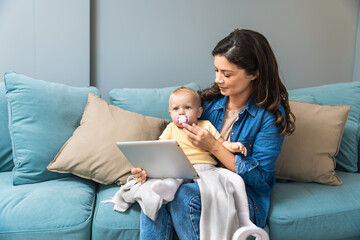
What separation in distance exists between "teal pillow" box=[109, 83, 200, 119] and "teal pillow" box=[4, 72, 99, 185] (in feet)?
0.95

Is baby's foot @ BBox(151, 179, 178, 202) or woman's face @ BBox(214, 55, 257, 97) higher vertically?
woman's face @ BBox(214, 55, 257, 97)

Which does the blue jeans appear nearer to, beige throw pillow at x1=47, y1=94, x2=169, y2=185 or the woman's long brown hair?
beige throw pillow at x1=47, y1=94, x2=169, y2=185

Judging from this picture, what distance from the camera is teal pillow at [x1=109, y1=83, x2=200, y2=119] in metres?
2.01

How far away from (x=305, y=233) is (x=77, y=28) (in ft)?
6.01

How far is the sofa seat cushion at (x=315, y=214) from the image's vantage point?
4.91 feet

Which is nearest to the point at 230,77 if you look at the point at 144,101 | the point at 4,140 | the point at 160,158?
the point at 160,158

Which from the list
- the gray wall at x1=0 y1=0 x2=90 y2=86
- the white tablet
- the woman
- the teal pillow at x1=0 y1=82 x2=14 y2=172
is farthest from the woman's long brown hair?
the teal pillow at x1=0 y1=82 x2=14 y2=172

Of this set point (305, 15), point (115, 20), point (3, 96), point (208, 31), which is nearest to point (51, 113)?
point (3, 96)

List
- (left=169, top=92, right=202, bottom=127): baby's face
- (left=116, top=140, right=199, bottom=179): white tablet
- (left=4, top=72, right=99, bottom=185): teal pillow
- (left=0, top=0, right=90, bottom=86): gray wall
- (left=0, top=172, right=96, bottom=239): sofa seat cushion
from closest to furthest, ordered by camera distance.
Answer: (left=116, top=140, right=199, bottom=179): white tablet, (left=0, top=172, right=96, bottom=239): sofa seat cushion, (left=169, top=92, right=202, bottom=127): baby's face, (left=4, top=72, right=99, bottom=185): teal pillow, (left=0, top=0, right=90, bottom=86): gray wall

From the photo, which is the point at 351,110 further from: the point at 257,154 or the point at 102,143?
the point at 102,143

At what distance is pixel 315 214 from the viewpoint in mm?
1525

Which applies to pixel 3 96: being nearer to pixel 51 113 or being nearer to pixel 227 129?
pixel 51 113

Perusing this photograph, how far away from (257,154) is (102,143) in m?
0.77

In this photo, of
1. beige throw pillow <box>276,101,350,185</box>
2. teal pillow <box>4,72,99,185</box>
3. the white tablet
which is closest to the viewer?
the white tablet
